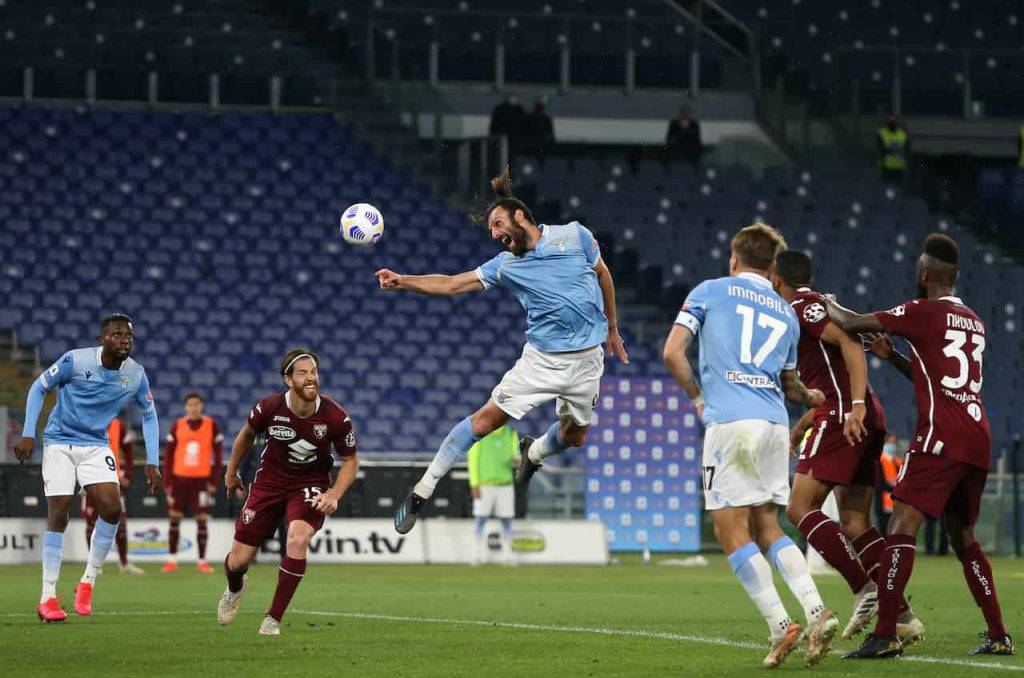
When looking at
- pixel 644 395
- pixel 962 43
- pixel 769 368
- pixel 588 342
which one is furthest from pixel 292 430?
pixel 962 43

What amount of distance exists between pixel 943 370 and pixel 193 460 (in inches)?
513

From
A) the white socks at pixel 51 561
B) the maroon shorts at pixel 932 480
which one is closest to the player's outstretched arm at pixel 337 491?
the white socks at pixel 51 561

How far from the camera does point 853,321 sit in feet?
30.9

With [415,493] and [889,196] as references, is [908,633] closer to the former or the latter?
[415,493]

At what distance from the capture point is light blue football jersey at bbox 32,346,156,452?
1263 centimetres

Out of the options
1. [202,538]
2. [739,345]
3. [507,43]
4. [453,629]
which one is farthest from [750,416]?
[507,43]

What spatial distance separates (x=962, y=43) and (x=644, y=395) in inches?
476

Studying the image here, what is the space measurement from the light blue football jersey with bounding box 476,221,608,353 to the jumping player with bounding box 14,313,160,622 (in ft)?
10.9

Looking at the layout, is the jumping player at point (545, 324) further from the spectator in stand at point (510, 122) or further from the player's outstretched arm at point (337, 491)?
the spectator in stand at point (510, 122)

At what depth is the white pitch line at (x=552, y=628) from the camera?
29.2ft

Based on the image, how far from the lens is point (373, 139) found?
29438 millimetres

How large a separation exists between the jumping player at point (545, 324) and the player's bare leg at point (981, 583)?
2656mm

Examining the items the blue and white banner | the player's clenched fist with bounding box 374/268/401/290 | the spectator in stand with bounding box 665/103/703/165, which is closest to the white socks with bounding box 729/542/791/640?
the player's clenched fist with bounding box 374/268/401/290

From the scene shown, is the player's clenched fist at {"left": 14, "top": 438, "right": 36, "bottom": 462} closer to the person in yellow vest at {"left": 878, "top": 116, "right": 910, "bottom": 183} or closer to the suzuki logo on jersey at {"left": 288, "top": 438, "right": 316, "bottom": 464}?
the suzuki logo on jersey at {"left": 288, "top": 438, "right": 316, "bottom": 464}
